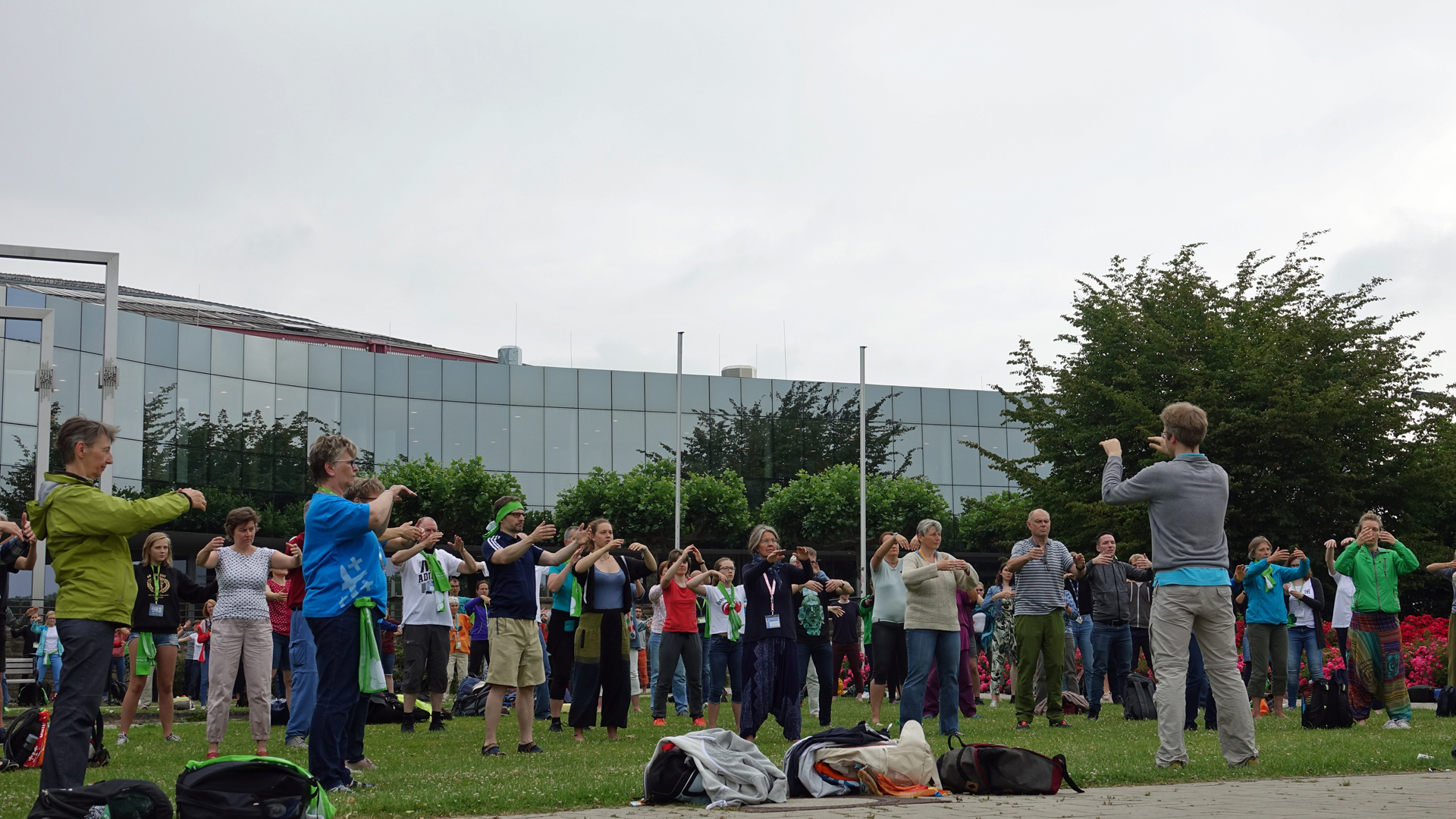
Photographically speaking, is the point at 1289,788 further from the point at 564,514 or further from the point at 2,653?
the point at 564,514

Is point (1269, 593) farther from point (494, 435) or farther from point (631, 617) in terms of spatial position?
point (494, 435)

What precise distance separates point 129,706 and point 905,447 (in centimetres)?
4738

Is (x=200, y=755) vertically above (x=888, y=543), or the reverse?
(x=888, y=543)

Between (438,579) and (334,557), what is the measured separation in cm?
606

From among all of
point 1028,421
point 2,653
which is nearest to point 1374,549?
point 2,653

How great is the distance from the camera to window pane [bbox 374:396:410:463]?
4978 centimetres

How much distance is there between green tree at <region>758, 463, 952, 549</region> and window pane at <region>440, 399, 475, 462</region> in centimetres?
1269

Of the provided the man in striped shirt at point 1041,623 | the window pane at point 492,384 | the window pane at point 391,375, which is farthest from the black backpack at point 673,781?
the window pane at point 492,384

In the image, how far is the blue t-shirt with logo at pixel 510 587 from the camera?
32.2 ft

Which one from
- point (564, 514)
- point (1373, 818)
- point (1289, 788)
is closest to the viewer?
point (1373, 818)

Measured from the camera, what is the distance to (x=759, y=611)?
10500mm

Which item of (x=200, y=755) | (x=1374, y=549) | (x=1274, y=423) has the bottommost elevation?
(x=200, y=755)

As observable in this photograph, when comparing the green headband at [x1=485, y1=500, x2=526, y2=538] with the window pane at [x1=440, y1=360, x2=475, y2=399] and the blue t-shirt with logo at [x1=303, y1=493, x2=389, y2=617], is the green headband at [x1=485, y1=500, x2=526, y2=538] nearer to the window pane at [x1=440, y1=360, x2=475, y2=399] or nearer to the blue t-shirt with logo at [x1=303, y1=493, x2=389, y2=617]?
the blue t-shirt with logo at [x1=303, y1=493, x2=389, y2=617]

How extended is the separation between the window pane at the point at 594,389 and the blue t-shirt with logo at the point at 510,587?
43.5 meters
